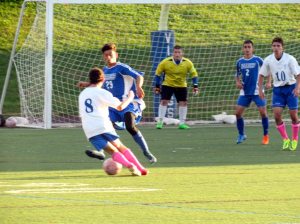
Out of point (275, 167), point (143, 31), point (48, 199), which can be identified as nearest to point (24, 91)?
point (143, 31)

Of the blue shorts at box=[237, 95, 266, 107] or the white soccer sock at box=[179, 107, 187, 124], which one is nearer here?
the blue shorts at box=[237, 95, 266, 107]

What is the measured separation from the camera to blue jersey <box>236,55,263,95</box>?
58.7ft

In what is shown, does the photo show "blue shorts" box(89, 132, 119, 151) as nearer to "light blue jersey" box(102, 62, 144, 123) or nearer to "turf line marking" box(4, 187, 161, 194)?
"turf line marking" box(4, 187, 161, 194)

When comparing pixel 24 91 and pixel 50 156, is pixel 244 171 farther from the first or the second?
pixel 24 91

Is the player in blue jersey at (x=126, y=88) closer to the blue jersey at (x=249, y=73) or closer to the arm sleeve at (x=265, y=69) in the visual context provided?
the arm sleeve at (x=265, y=69)

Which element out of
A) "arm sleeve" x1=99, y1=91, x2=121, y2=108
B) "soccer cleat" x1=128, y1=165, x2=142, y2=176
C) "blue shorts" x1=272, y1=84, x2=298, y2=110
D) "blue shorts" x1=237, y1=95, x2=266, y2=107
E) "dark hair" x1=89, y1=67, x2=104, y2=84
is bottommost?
"soccer cleat" x1=128, y1=165, x2=142, y2=176

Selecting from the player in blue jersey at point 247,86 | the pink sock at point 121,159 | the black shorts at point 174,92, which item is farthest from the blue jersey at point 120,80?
the black shorts at point 174,92

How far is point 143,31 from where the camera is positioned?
2730 centimetres

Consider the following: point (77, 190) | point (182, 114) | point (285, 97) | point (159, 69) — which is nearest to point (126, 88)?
point (285, 97)

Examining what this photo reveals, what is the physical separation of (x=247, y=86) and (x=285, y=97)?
5.46 ft

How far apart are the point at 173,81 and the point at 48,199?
43.6ft

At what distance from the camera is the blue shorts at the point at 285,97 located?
16219mm

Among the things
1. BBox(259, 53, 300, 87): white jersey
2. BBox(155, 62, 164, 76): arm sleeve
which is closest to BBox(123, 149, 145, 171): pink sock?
BBox(259, 53, 300, 87): white jersey

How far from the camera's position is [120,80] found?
14.3 meters
